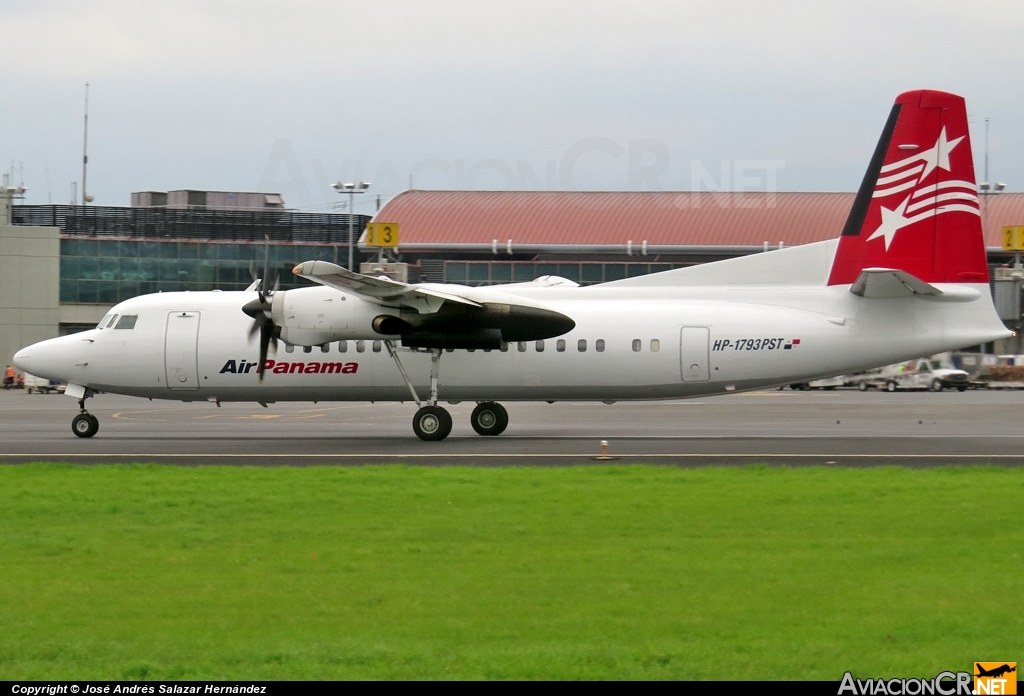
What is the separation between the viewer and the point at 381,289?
20.7 metres

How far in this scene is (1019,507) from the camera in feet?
39.9

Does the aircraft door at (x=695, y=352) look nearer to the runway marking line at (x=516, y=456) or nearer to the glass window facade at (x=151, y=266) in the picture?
the runway marking line at (x=516, y=456)

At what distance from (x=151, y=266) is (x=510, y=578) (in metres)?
57.8

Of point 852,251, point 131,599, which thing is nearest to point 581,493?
point 131,599

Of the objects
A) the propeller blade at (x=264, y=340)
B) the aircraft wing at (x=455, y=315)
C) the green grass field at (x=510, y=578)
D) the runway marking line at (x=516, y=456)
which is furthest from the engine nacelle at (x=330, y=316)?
the green grass field at (x=510, y=578)

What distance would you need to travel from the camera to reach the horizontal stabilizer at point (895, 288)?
19641 millimetres

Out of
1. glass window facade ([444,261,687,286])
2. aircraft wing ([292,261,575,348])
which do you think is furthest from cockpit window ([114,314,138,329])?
glass window facade ([444,261,687,286])

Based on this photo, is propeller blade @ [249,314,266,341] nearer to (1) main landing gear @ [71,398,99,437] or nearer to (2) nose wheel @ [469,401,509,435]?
(1) main landing gear @ [71,398,99,437]

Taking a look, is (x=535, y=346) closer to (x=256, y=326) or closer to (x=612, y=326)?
(x=612, y=326)

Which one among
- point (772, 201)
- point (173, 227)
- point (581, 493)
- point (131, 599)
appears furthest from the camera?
point (772, 201)

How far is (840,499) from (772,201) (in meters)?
59.5

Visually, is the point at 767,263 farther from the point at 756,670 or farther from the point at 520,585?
the point at 756,670

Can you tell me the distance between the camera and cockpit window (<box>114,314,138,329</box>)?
2335 cm

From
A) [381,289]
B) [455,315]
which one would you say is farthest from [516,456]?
[381,289]
